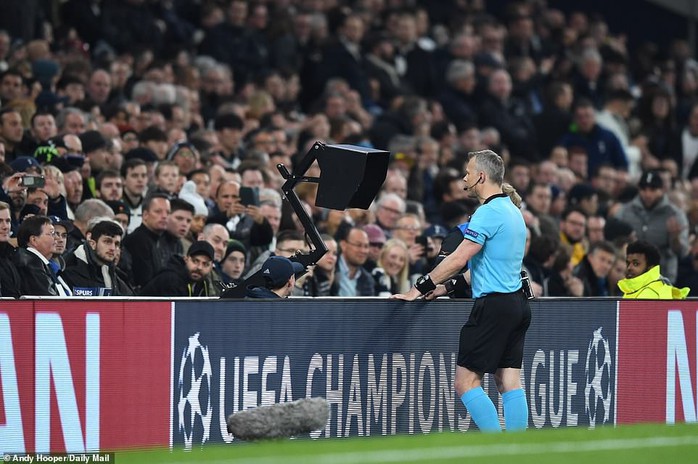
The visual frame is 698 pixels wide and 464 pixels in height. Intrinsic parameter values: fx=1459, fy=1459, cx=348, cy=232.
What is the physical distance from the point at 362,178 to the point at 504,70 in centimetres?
1294

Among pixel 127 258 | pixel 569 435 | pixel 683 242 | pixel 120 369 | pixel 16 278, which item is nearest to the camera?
pixel 569 435

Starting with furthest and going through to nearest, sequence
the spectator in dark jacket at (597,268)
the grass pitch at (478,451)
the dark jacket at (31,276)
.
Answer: the spectator in dark jacket at (597,268), the dark jacket at (31,276), the grass pitch at (478,451)

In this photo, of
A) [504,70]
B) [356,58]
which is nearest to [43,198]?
[356,58]

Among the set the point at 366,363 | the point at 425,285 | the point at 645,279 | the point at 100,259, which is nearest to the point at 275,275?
the point at 366,363

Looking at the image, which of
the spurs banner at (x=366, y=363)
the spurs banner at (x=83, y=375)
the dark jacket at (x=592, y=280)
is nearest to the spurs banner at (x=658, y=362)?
the spurs banner at (x=366, y=363)

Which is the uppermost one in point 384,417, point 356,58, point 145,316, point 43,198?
point 356,58

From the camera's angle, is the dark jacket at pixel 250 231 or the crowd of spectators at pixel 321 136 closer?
the crowd of spectators at pixel 321 136

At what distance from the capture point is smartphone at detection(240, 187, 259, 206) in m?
13.5

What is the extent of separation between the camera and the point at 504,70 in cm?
2255

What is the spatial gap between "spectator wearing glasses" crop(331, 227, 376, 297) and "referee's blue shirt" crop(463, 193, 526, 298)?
346 centimetres

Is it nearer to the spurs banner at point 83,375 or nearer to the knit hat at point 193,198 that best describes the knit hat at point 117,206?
the knit hat at point 193,198

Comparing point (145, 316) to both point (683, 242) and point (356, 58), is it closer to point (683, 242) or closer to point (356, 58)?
point (683, 242)

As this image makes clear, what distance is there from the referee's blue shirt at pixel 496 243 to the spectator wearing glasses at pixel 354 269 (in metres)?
3.46

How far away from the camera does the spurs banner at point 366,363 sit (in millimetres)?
9664
